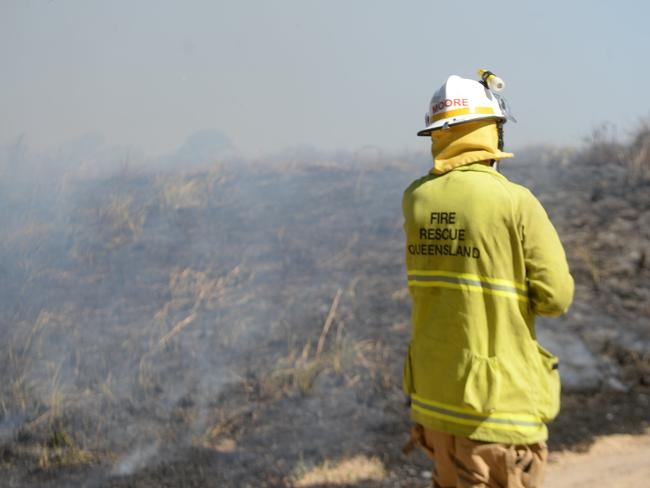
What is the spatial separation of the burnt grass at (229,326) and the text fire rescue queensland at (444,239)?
1842 mm

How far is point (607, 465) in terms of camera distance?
364 centimetres

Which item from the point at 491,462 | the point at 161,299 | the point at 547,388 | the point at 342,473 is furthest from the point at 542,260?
the point at 161,299

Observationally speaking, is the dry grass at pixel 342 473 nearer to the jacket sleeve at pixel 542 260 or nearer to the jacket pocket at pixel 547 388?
the jacket pocket at pixel 547 388

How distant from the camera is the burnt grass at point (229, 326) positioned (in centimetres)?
369

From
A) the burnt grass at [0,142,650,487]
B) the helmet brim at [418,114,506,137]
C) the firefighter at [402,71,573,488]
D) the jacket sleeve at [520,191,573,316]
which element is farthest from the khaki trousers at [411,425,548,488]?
the burnt grass at [0,142,650,487]

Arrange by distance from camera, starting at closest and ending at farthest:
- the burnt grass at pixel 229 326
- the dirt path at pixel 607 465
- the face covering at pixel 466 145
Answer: the face covering at pixel 466 145 < the dirt path at pixel 607 465 < the burnt grass at pixel 229 326

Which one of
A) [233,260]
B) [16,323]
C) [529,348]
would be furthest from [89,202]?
[529,348]

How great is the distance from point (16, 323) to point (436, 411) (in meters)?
3.19

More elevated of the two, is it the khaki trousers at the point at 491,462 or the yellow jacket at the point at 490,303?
the yellow jacket at the point at 490,303

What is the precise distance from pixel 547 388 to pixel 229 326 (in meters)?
3.06

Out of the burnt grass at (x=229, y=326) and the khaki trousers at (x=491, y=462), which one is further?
the burnt grass at (x=229, y=326)

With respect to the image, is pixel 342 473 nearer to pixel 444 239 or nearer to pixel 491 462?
pixel 491 462

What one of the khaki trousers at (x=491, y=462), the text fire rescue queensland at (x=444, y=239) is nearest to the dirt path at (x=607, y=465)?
the khaki trousers at (x=491, y=462)

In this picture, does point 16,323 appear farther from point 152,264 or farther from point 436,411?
point 436,411
